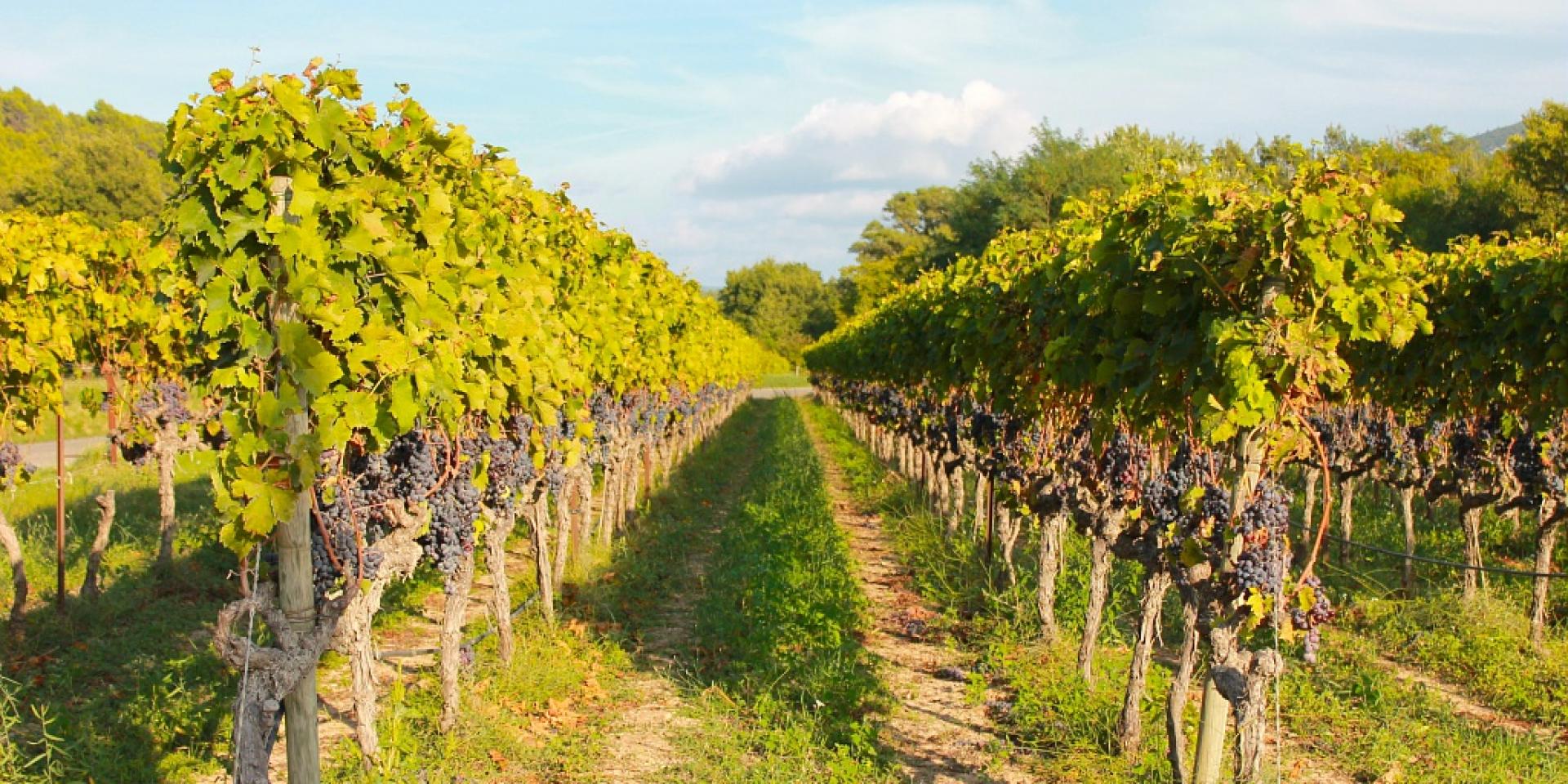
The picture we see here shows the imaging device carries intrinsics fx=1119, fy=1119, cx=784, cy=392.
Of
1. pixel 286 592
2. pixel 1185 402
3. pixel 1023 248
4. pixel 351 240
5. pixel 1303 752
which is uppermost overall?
pixel 1023 248

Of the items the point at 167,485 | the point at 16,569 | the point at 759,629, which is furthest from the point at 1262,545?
the point at 167,485

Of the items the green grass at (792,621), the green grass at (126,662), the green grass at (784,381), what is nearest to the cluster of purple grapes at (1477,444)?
the green grass at (792,621)

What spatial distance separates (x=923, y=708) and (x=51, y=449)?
80.3 ft

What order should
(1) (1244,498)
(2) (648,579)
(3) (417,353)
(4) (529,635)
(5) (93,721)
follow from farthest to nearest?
(2) (648,579) < (4) (529,635) < (5) (93,721) < (1) (1244,498) < (3) (417,353)

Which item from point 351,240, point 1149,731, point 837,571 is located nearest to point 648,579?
point 837,571

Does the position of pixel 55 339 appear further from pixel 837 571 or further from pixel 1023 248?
pixel 1023 248

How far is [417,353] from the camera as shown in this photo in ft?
13.0

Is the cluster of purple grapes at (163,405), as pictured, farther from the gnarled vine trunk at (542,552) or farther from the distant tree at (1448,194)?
the distant tree at (1448,194)

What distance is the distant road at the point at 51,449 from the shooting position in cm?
2136

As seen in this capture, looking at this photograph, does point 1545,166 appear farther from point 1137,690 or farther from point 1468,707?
point 1137,690

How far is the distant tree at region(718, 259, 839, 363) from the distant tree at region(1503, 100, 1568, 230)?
58784 mm

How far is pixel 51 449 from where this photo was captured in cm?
2467

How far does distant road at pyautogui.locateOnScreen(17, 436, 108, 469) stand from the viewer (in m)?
21.4

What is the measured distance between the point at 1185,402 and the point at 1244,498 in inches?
21.9
